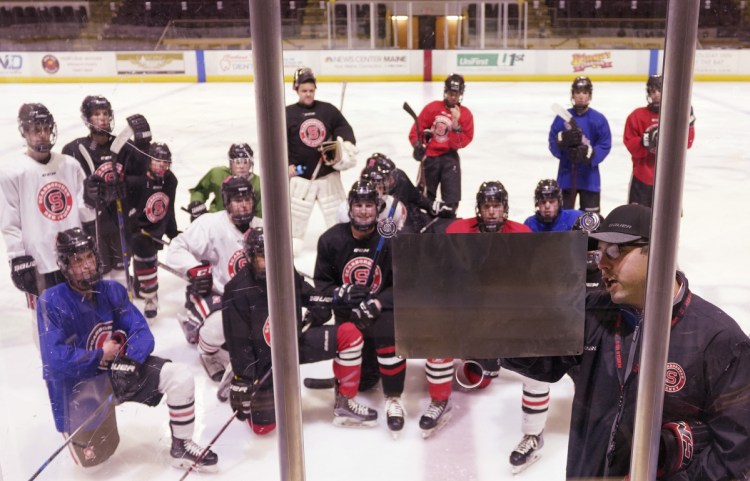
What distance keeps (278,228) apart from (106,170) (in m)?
0.75

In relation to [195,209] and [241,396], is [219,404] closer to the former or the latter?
[241,396]

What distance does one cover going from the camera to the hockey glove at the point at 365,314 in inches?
45.6

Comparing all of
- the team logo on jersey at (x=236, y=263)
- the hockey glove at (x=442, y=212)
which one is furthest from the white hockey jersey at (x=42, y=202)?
the hockey glove at (x=442, y=212)

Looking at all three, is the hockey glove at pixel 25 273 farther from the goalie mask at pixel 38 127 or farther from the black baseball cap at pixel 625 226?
the black baseball cap at pixel 625 226

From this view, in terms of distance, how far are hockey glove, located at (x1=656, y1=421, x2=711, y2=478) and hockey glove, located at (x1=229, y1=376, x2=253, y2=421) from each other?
66 cm

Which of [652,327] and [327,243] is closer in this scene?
[652,327]

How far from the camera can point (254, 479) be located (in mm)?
1544

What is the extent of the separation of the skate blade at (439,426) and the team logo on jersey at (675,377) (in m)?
0.65

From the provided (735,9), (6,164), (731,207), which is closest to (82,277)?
(6,164)

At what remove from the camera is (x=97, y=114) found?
4.72 feet

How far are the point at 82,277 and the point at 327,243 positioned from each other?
0.52 m

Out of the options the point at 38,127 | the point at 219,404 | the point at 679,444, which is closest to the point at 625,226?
the point at 679,444

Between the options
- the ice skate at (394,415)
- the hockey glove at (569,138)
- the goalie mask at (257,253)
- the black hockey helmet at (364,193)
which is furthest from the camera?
the hockey glove at (569,138)

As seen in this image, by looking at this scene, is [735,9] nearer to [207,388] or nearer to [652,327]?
[652,327]
